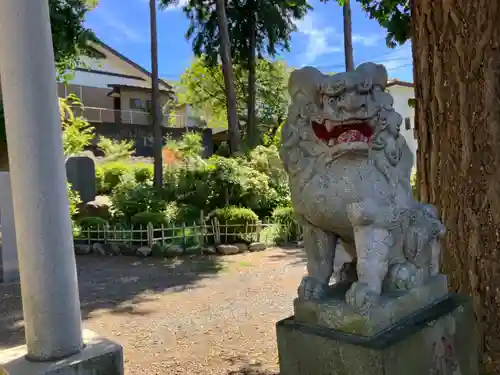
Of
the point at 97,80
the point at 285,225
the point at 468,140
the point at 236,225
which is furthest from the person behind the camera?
the point at 97,80

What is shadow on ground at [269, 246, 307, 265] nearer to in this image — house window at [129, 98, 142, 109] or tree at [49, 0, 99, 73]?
tree at [49, 0, 99, 73]

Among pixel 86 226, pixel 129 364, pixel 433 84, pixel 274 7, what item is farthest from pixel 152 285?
pixel 274 7

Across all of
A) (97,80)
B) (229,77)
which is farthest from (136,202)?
(97,80)

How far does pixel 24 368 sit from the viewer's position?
2758mm

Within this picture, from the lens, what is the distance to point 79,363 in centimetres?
278

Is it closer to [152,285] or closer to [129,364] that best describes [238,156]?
[152,285]

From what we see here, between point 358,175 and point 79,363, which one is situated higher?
point 358,175

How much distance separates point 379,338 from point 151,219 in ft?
28.9

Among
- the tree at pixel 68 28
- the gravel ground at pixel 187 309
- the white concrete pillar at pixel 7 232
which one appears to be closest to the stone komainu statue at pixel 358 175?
the gravel ground at pixel 187 309

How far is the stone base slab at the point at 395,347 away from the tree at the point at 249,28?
1597 cm

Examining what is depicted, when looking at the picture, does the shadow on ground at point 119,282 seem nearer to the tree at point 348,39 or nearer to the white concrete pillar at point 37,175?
the white concrete pillar at point 37,175

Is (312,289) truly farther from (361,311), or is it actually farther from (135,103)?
(135,103)

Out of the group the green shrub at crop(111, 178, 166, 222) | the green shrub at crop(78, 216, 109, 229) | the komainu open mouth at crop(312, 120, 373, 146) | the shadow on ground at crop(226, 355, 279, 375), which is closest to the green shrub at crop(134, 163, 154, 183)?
the green shrub at crop(111, 178, 166, 222)

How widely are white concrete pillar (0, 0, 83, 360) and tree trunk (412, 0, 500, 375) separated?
239 centimetres
